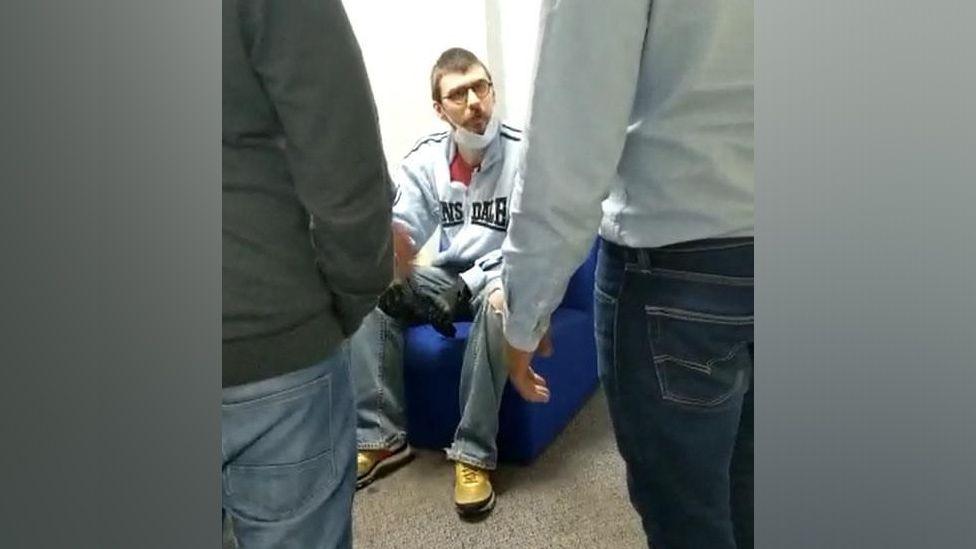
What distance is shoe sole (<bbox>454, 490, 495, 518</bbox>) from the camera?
1.00 meters

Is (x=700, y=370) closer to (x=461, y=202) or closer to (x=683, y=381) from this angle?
(x=683, y=381)

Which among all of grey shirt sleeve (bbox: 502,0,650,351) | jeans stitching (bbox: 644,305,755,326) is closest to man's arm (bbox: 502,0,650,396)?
grey shirt sleeve (bbox: 502,0,650,351)

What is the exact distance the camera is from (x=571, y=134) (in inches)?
34.9

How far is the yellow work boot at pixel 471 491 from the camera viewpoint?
3.28 feet

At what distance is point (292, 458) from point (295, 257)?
8.7 inches

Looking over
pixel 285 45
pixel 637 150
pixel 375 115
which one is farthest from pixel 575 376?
pixel 285 45
